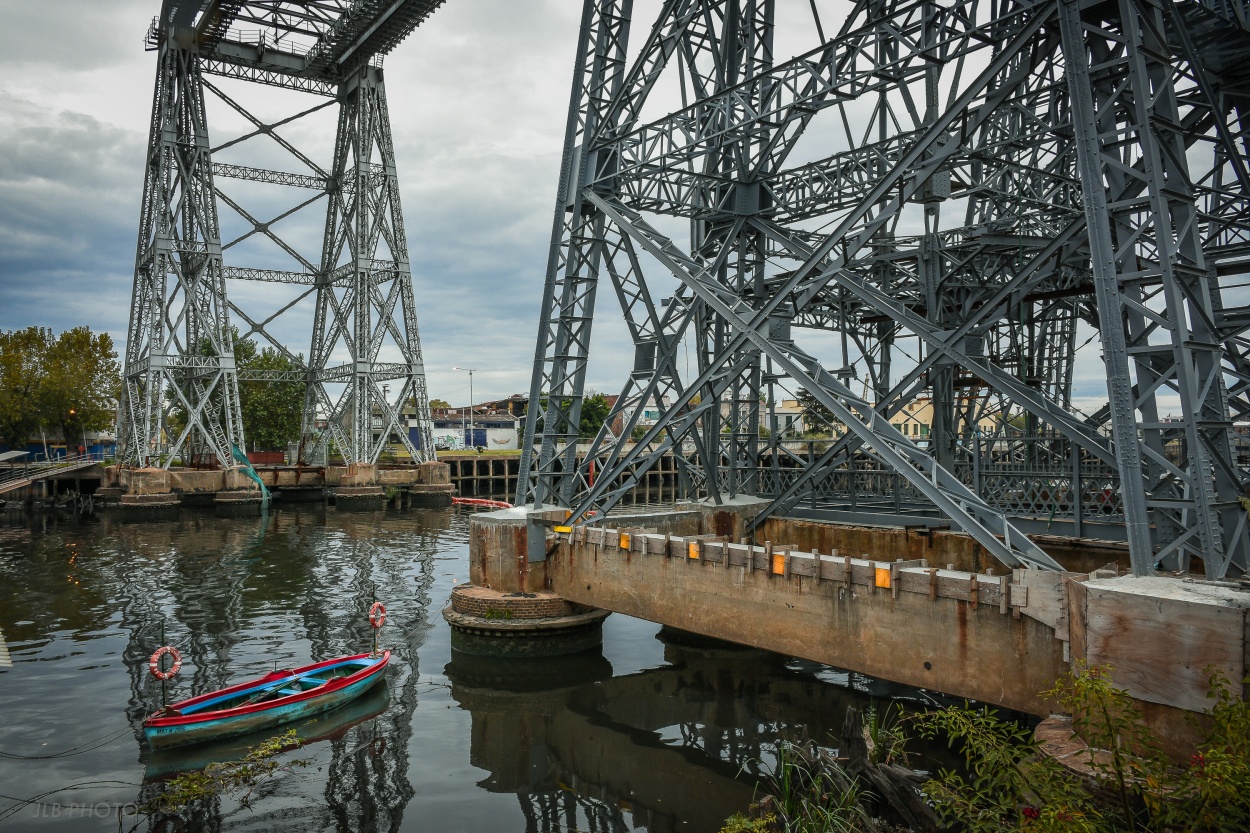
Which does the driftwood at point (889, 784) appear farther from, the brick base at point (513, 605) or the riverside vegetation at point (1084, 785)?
the brick base at point (513, 605)

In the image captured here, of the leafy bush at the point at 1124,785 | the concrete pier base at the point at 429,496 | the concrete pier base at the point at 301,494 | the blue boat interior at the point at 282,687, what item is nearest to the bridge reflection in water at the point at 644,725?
the blue boat interior at the point at 282,687

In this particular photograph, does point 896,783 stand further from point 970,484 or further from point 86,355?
point 86,355

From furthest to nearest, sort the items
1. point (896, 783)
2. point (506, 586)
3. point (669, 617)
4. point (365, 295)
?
point (365, 295)
point (506, 586)
point (669, 617)
point (896, 783)

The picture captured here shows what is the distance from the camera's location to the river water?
11969mm

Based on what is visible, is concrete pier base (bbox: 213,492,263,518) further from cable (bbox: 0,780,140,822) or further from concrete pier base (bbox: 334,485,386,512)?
cable (bbox: 0,780,140,822)

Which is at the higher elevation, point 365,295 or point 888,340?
point 365,295

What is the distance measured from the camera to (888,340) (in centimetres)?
2491

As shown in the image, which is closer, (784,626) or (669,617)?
(784,626)

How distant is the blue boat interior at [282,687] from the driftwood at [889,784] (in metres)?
10.2

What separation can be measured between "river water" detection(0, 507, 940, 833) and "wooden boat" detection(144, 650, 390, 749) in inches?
11.8

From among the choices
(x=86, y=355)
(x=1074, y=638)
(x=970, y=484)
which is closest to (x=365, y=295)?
(x=86, y=355)

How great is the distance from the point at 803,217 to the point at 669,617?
9.94 m

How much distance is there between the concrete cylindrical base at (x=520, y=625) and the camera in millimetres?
18469

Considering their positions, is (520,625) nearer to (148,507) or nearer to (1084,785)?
(1084,785)
